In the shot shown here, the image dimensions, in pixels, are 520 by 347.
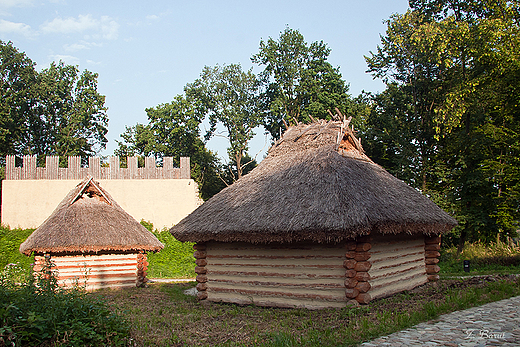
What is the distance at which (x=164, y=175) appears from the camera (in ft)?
102

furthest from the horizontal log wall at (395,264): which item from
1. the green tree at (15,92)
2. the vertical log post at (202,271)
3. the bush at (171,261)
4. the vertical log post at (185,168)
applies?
the green tree at (15,92)

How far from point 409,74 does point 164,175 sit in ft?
59.6

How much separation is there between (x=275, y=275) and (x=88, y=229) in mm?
8139

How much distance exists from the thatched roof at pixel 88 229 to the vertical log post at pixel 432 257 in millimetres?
9791

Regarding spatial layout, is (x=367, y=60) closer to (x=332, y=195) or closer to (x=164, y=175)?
(x=164, y=175)

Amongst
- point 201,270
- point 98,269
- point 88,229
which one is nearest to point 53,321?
point 201,270

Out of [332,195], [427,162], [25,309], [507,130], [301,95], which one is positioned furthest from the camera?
[301,95]

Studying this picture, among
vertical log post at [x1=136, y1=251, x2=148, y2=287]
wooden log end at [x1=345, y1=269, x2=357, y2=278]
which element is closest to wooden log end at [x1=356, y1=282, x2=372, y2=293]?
wooden log end at [x1=345, y1=269, x2=357, y2=278]

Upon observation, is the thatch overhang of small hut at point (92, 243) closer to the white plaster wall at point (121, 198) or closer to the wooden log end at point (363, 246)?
the wooden log end at point (363, 246)

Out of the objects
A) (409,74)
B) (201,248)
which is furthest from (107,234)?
(409,74)

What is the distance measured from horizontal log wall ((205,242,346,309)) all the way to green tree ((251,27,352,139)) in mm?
23986

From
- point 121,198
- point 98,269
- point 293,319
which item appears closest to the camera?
point 293,319

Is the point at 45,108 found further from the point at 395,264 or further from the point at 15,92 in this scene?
the point at 395,264

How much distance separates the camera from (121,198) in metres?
30.0
